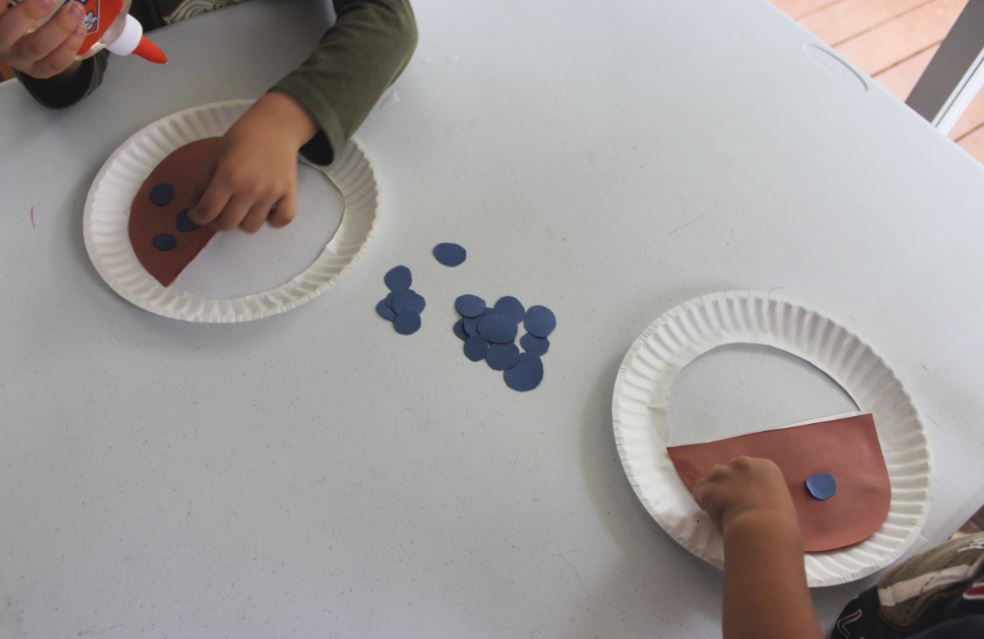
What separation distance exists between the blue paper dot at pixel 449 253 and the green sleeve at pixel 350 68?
136 millimetres

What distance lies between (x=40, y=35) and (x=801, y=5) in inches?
64.0

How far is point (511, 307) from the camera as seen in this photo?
597mm

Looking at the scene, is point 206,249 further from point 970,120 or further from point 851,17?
point 851,17

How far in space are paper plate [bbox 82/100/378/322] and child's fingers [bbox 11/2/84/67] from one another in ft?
0.33

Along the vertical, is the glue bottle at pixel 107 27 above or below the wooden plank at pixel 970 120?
above

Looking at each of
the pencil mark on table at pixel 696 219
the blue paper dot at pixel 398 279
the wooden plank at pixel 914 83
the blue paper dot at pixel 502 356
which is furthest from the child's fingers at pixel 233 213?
the wooden plank at pixel 914 83

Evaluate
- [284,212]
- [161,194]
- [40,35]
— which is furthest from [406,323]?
[40,35]

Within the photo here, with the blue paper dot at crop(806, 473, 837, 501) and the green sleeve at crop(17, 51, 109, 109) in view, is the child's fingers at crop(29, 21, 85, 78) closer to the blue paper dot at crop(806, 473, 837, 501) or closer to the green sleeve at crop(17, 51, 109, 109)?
the green sleeve at crop(17, 51, 109, 109)

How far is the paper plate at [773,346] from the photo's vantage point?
495 mm

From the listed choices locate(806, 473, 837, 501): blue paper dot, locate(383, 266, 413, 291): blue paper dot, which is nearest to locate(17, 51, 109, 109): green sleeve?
locate(383, 266, 413, 291): blue paper dot

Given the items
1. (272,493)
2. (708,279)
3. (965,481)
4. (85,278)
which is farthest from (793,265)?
(85,278)

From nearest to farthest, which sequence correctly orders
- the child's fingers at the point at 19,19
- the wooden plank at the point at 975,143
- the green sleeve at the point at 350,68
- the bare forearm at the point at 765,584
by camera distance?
the bare forearm at the point at 765,584 < the child's fingers at the point at 19,19 < the green sleeve at the point at 350,68 < the wooden plank at the point at 975,143

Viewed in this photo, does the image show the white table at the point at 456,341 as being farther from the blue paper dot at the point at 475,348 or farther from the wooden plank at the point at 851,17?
the wooden plank at the point at 851,17

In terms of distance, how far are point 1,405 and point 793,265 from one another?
0.63m
